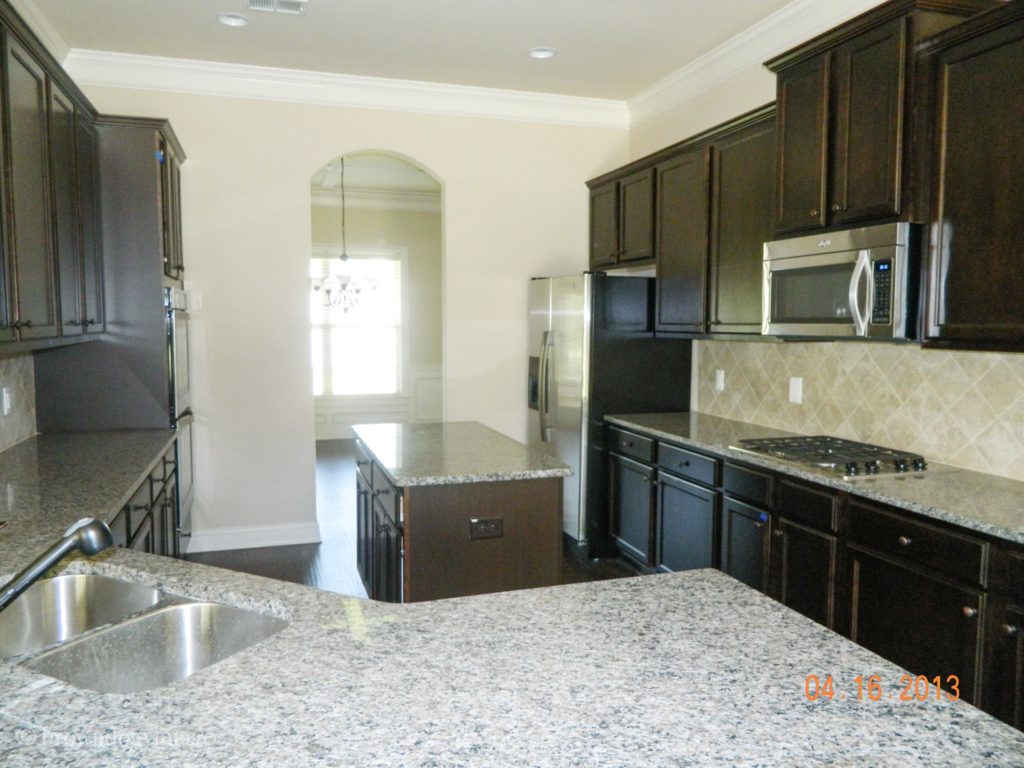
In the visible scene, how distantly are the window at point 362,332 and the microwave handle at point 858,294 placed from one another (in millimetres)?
6538

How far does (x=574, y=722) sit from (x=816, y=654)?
0.49m

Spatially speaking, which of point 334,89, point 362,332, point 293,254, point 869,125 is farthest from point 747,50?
point 362,332

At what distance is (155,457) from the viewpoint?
3160 mm

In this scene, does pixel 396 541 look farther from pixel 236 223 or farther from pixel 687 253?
pixel 236 223

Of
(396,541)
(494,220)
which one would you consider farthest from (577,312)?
(396,541)

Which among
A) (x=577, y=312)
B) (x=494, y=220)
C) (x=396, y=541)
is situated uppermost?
(x=494, y=220)

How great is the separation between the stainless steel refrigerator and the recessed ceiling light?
2197mm

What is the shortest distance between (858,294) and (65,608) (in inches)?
104

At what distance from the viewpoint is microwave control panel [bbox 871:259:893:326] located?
2.62m

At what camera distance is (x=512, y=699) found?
1.10 meters

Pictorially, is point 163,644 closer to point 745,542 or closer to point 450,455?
point 450,455

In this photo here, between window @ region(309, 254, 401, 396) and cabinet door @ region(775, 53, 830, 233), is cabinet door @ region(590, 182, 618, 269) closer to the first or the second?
cabinet door @ region(775, 53, 830, 233)
